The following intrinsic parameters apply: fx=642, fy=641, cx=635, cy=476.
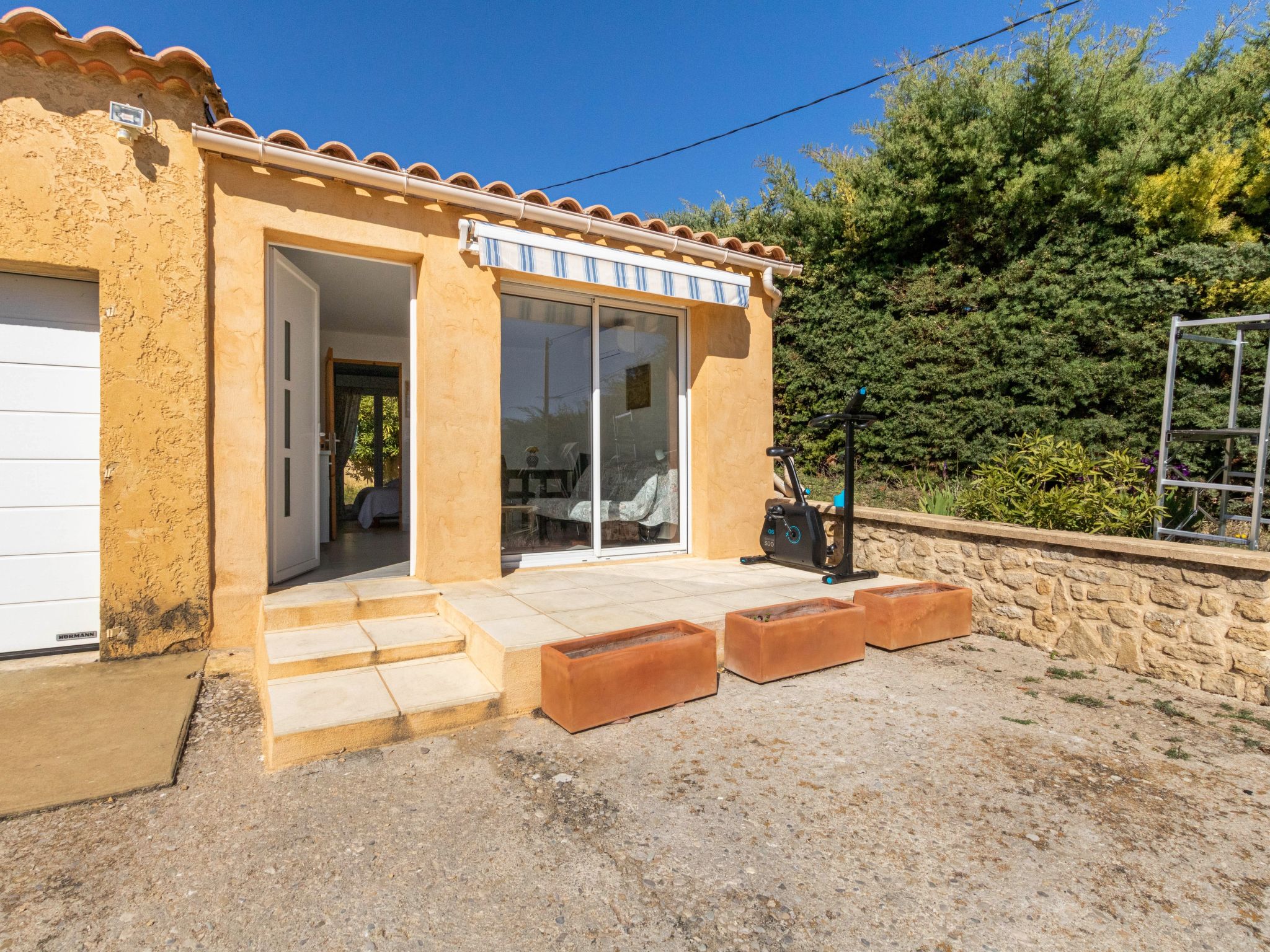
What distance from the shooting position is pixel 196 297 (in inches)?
159

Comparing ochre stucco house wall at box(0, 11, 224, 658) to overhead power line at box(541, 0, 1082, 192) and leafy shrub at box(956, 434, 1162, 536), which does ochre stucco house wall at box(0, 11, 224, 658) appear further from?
leafy shrub at box(956, 434, 1162, 536)

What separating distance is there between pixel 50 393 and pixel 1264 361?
31.4ft

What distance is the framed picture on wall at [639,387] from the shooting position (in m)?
6.29

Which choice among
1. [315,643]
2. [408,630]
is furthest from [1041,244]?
[315,643]

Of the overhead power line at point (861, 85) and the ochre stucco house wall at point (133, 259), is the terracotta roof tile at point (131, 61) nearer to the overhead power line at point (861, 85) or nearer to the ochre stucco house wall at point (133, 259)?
the ochre stucco house wall at point (133, 259)

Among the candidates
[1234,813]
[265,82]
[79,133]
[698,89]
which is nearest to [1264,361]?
[1234,813]

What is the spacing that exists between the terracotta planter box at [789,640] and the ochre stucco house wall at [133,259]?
3406mm

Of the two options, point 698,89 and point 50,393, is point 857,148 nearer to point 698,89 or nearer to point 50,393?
point 698,89

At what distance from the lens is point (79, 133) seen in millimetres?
3789

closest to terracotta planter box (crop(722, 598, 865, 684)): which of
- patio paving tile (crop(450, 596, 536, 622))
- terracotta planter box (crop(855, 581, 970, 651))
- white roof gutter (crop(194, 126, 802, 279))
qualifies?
terracotta planter box (crop(855, 581, 970, 651))

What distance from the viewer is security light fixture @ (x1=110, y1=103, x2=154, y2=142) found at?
3.77 metres

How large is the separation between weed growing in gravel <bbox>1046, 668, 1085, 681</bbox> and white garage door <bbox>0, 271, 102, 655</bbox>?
6.06 m

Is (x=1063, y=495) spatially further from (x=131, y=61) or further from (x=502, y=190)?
(x=131, y=61)

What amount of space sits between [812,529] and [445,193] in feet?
13.2
